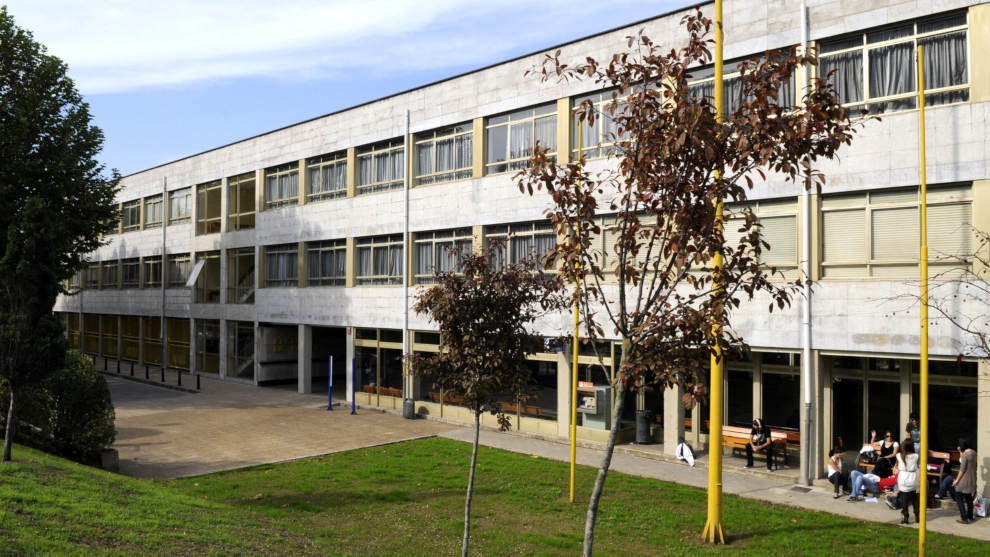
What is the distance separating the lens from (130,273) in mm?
46062

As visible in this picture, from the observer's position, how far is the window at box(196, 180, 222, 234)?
37750 mm

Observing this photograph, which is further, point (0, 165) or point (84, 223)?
point (84, 223)

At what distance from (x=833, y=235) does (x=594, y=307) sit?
5871mm

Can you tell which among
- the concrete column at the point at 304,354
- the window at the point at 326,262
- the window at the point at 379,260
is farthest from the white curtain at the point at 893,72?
the concrete column at the point at 304,354

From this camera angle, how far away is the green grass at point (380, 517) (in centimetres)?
959

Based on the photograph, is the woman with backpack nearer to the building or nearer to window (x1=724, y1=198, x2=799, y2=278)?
the building

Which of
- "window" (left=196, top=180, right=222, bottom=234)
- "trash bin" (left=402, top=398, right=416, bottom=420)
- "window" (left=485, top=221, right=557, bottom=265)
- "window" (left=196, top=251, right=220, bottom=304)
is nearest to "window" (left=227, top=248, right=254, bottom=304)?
"window" (left=196, top=251, right=220, bottom=304)

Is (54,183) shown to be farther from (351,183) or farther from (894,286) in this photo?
(894,286)

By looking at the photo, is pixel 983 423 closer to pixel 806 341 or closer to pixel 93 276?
pixel 806 341

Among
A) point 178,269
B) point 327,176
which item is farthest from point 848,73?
point 178,269

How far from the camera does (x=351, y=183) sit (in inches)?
1133

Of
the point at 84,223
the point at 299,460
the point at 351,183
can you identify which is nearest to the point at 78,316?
the point at 84,223

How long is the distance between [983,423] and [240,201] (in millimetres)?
30256

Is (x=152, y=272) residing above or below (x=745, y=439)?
above
